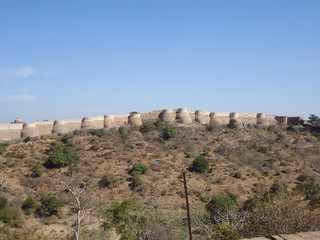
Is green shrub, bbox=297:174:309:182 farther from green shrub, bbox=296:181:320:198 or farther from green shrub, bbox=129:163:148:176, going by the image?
green shrub, bbox=129:163:148:176

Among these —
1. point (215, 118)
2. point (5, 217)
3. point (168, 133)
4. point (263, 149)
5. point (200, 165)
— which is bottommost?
point (5, 217)

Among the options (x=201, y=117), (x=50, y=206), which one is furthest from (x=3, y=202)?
(x=201, y=117)

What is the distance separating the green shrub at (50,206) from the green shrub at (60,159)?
5.37m

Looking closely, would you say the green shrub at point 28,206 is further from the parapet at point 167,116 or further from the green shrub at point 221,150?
the parapet at point 167,116

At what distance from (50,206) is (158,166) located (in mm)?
9808

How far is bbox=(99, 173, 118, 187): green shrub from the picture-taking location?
2168 centimetres

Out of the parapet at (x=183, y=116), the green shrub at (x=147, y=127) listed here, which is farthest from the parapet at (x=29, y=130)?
the parapet at (x=183, y=116)

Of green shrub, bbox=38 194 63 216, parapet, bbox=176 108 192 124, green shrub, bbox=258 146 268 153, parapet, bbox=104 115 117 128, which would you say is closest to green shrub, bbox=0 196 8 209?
green shrub, bbox=38 194 63 216

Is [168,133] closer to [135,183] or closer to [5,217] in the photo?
[135,183]

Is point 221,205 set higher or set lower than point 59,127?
lower

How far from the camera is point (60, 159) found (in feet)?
77.2

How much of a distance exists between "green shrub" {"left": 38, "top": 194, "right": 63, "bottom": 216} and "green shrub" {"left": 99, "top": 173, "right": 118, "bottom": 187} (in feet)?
13.5

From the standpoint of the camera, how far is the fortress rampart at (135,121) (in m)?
28.4

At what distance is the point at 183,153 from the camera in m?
27.8
